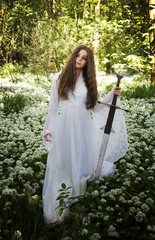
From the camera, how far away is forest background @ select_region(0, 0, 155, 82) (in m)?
9.94

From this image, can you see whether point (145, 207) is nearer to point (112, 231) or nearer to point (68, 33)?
point (112, 231)

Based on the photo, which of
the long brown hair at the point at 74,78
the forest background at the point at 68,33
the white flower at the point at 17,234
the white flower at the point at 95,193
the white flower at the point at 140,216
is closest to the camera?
the white flower at the point at 17,234

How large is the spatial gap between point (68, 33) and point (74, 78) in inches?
376

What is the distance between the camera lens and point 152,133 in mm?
4984

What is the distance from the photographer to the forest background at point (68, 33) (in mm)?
9938

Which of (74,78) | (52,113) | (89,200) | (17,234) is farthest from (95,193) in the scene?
(74,78)

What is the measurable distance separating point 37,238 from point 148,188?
1547mm

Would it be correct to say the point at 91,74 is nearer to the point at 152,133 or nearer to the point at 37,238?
the point at 37,238

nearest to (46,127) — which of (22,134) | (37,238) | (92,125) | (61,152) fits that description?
(61,152)

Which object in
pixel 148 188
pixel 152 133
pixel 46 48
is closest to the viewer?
pixel 148 188

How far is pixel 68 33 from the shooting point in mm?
11781

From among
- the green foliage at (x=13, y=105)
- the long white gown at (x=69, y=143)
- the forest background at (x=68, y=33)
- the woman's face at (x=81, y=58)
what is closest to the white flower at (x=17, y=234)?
the long white gown at (x=69, y=143)

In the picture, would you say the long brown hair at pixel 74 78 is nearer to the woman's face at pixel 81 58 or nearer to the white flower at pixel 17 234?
the woman's face at pixel 81 58

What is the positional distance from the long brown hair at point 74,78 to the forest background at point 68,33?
5.68 meters
